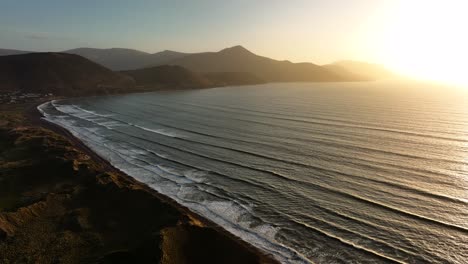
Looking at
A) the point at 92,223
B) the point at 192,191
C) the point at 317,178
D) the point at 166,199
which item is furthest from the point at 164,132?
the point at 92,223

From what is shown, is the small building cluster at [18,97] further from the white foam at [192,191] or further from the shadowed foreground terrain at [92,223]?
the shadowed foreground terrain at [92,223]

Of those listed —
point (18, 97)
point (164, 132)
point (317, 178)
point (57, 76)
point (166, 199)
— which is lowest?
point (166, 199)

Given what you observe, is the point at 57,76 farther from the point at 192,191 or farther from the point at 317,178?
the point at 317,178

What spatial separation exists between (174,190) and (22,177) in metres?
16.1

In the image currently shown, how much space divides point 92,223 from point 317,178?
71.5ft

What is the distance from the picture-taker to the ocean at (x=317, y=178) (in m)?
23.8

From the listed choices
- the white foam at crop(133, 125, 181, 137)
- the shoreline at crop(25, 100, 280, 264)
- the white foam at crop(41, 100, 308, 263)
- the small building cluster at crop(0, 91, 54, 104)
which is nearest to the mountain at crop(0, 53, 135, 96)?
the small building cluster at crop(0, 91, 54, 104)

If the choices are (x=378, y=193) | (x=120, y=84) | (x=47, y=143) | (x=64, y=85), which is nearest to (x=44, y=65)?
(x=64, y=85)

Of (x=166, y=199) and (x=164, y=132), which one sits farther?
(x=164, y=132)

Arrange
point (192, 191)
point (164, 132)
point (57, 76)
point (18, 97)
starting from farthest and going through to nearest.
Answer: point (57, 76) < point (18, 97) < point (164, 132) < point (192, 191)

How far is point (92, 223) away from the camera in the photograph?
2558 cm

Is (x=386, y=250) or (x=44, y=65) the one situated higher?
(x=44, y=65)

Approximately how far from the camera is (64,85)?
15238 cm

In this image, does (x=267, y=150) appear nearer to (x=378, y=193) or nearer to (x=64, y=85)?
(x=378, y=193)
